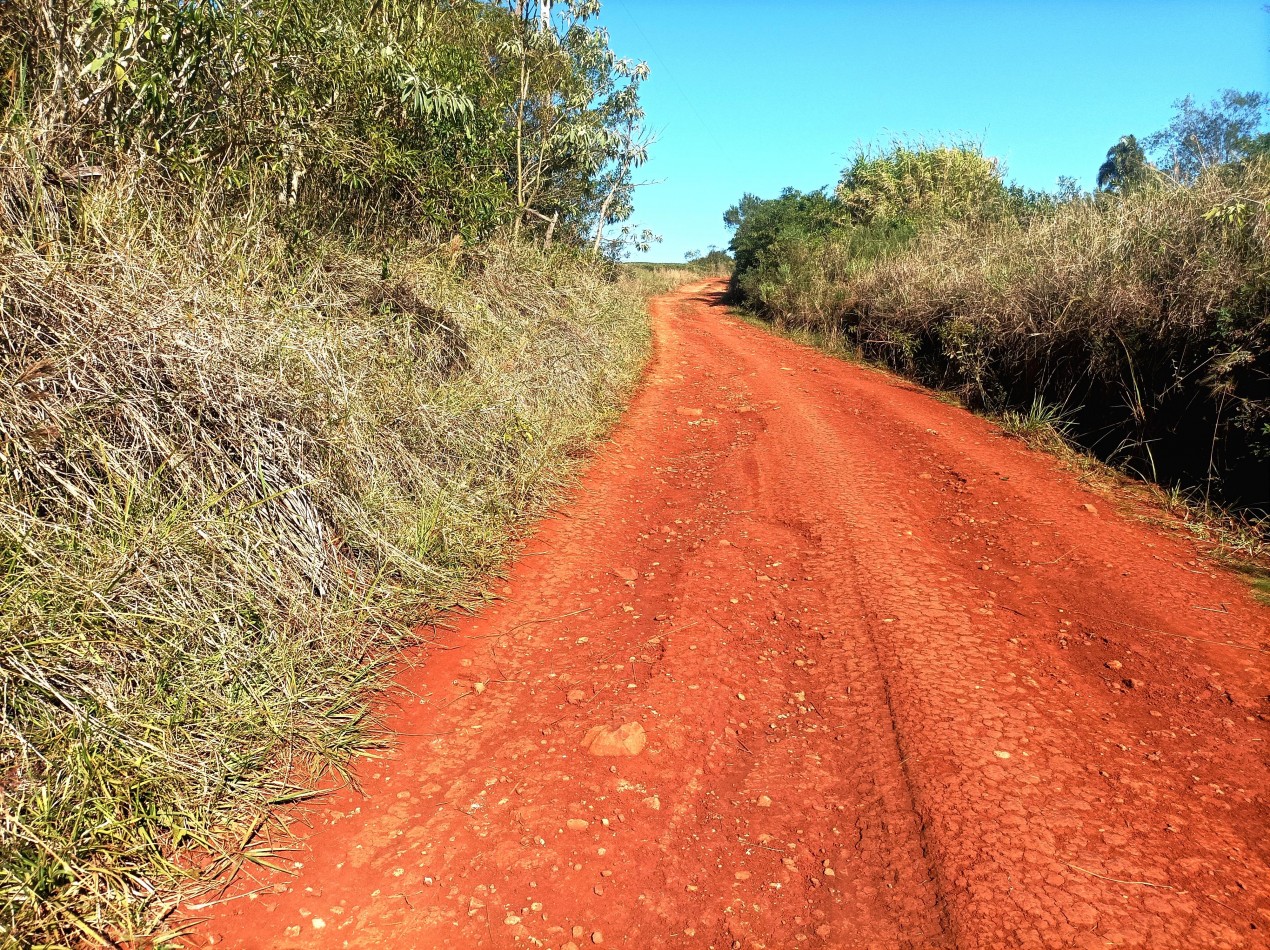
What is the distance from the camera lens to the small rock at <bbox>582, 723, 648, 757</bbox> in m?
2.70

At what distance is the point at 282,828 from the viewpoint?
2.31m

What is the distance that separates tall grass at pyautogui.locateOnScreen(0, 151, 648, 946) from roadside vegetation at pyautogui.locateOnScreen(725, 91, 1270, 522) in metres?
5.43

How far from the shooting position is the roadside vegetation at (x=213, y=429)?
2178 mm

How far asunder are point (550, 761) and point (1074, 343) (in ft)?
23.3

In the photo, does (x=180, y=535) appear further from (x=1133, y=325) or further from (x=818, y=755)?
(x=1133, y=325)

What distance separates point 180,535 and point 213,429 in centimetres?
63

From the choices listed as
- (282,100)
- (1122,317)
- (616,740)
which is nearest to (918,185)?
(1122,317)

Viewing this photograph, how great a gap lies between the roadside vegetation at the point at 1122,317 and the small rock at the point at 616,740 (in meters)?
4.87

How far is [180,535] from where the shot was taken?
274 cm

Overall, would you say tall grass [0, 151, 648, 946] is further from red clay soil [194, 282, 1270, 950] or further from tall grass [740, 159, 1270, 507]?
tall grass [740, 159, 1270, 507]

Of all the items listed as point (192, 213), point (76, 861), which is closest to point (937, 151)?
point (192, 213)

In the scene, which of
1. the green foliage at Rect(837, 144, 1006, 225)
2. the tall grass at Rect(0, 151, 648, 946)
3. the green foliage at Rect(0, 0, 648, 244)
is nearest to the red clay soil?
the tall grass at Rect(0, 151, 648, 946)

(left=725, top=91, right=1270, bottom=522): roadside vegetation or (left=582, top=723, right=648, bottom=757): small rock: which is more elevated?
(left=725, top=91, right=1270, bottom=522): roadside vegetation

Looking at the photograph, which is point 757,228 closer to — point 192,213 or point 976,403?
point 976,403
